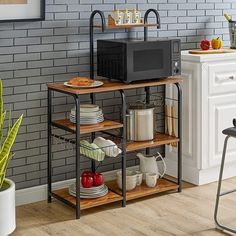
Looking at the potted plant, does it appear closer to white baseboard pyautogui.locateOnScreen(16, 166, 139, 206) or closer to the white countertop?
white baseboard pyautogui.locateOnScreen(16, 166, 139, 206)

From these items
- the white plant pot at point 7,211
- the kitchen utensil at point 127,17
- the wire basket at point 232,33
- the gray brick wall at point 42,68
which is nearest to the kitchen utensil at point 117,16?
the kitchen utensil at point 127,17

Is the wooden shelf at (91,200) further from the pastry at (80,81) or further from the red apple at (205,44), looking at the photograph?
the red apple at (205,44)

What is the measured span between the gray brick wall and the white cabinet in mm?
545

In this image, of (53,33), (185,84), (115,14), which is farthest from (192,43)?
(53,33)

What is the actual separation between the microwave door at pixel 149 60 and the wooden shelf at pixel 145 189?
78 cm

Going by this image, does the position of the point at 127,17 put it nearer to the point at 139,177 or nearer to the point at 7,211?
the point at 139,177

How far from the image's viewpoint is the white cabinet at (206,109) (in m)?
4.24

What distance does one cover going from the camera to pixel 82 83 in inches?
148

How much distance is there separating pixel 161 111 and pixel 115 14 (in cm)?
96

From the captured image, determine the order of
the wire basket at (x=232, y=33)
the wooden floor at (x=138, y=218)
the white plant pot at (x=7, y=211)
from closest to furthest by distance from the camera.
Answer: the white plant pot at (x=7, y=211)
the wooden floor at (x=138, y=218)
the wire basket at (x=232, y=33)

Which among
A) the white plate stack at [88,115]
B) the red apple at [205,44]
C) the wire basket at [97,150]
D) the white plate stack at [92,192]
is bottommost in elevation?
the white plate stack at [92,192]

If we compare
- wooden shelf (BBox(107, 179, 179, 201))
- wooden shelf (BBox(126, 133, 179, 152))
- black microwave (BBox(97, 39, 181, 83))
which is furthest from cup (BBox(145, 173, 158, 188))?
black microwave (BBox(97, 39, 181, 83))

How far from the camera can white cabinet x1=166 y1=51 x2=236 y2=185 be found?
4238 millimetres

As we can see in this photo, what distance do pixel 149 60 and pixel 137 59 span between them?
0.10 metres
